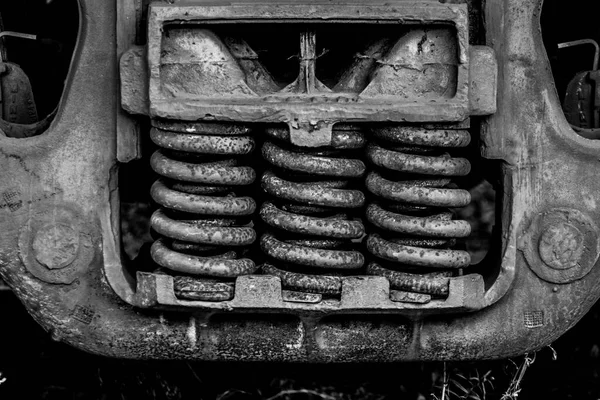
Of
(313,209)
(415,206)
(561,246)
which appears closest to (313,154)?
(313,209)

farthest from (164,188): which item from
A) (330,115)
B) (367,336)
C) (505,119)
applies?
(505,119)

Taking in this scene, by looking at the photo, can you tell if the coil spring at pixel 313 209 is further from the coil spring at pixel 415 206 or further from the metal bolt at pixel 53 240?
the metal bolt at pixel 53 240

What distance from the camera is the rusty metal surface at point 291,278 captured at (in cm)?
273

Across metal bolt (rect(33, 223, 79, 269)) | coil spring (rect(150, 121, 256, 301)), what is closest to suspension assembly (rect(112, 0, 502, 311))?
coil spring (rect(150, 121, 256, 301))

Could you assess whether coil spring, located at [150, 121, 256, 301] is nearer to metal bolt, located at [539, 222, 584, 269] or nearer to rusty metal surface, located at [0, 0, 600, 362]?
rusty metal surface, located at [0, 0, 600, 362]

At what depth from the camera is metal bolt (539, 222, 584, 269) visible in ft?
9.16

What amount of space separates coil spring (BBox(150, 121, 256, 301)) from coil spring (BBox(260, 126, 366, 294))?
6 cm

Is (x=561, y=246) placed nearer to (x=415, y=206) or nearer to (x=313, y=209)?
(x=415, y=206)

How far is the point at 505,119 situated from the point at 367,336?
0.57m

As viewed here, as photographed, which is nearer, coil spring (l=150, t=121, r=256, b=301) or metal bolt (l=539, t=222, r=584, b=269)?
coil spring (l=150, t=121, r=256, b=301)

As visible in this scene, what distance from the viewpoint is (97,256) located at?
2807mm

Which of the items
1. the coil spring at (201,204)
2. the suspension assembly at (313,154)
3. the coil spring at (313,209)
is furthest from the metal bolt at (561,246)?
the coil spring at (201,204)

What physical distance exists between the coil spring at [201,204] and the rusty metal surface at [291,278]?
25 mm

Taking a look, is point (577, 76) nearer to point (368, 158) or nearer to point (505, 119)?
point (505, 119)
